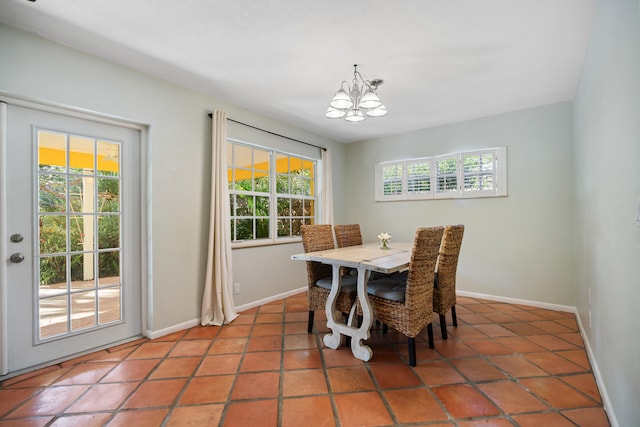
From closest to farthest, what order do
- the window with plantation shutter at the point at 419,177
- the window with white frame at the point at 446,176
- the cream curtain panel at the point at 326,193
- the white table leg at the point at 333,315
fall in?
the white table leg at the point at 333,315
the window with white frame at the point at 446,176
the window with plantation shutter at the point at 419,177
the cream curtain panel at the point at 326,193

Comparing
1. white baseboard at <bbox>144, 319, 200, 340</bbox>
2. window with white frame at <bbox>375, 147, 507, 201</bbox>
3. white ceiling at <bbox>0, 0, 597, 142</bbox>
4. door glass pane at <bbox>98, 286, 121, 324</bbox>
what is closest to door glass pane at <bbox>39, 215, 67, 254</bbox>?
door glass pane at <bbox>98, 286, 121, 324</bbox>

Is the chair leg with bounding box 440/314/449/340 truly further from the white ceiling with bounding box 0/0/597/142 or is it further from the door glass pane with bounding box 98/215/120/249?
the door glass pane with bounding box 98/215/120/249

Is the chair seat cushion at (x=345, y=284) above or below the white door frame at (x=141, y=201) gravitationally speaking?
below

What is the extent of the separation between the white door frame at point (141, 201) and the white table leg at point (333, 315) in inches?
65.1

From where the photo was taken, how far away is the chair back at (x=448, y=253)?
7.89 ft

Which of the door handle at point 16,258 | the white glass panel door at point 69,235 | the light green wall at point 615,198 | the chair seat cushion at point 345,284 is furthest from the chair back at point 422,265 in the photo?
the door handle at point 16,258

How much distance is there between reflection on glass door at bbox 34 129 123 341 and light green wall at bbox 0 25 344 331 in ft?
0.98

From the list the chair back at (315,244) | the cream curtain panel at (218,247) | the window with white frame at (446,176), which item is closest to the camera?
the chair back at (315,244)

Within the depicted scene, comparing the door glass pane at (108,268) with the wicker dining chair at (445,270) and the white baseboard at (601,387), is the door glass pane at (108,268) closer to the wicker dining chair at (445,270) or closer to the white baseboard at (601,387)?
the wicker dining chair at (445,270)

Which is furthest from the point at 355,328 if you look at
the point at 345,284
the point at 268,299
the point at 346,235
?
the point at 268,299

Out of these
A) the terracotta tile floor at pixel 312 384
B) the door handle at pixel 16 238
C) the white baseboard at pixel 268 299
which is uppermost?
the door handle at pixel 16 238

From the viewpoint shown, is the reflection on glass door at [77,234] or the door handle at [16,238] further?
the reflection on glass door at [77,234]

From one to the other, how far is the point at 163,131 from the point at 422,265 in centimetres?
260

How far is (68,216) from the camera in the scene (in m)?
2.27
